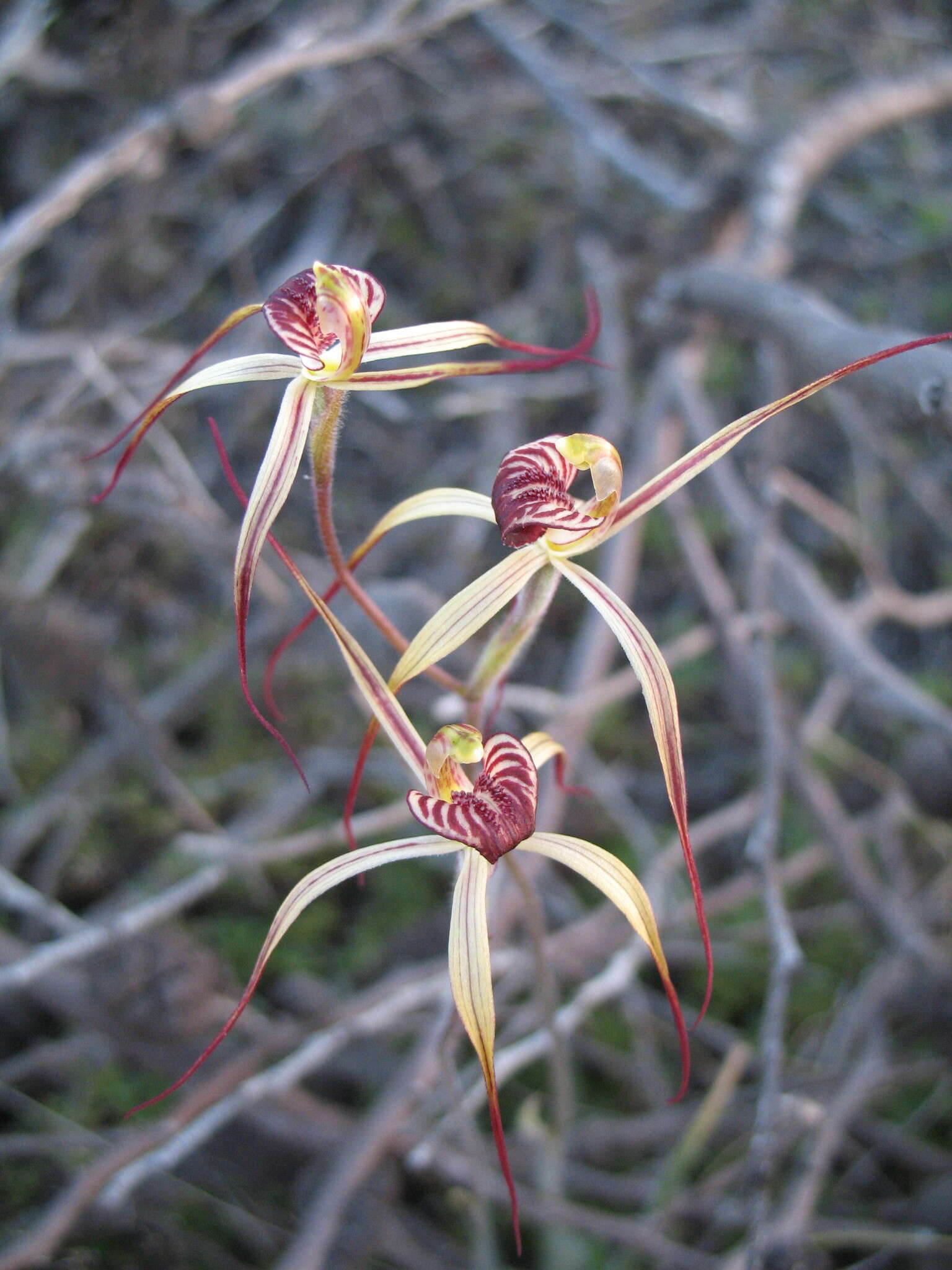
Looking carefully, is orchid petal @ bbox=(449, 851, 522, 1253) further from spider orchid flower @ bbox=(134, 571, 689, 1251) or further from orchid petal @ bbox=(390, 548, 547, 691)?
orchid petal @ bbox=(390, 548, 547, 691)

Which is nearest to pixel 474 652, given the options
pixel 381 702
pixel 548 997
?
pixel 548 997

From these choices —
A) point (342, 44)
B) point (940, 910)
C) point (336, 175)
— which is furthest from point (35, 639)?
point (940, 910)

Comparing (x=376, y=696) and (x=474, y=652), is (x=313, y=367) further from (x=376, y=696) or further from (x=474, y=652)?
(x=474, y=652)

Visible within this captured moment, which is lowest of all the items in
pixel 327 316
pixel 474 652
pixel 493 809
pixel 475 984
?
pixel 475 984

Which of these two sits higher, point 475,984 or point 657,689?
point 657,689

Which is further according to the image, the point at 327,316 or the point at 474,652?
the point at 474,652

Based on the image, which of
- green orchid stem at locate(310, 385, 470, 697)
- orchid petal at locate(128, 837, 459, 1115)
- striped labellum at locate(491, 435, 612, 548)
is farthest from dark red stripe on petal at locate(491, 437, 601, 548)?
orchid petal at locate(128, 837, 459, 1115)

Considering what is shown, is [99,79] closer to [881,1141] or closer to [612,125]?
[612,125]
